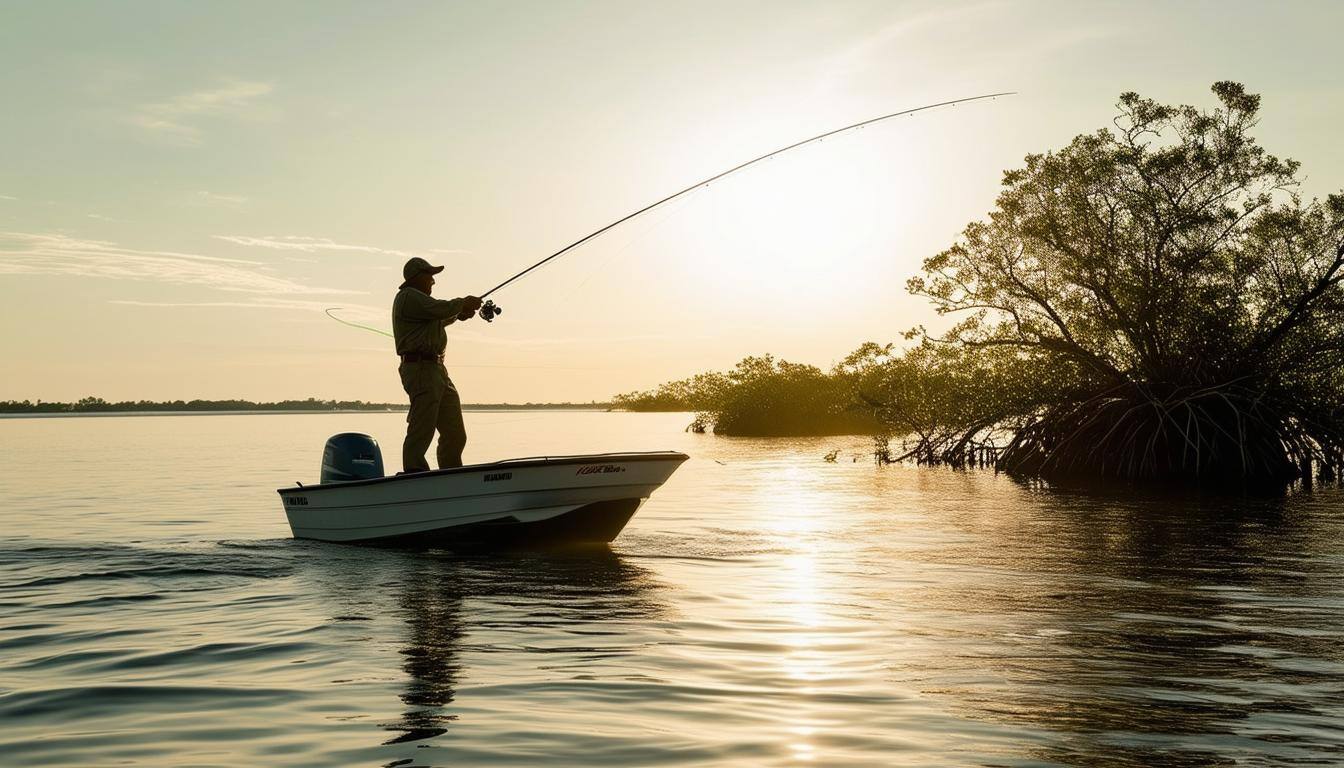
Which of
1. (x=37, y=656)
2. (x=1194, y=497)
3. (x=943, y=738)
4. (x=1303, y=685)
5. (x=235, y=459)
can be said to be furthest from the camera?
(x=235, y=459)

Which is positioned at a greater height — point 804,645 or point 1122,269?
point 1122,269

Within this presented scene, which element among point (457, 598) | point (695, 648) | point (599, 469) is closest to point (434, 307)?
point (599, 469)

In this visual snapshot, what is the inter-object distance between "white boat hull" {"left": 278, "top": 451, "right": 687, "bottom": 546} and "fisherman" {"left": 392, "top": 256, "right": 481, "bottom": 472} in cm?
41

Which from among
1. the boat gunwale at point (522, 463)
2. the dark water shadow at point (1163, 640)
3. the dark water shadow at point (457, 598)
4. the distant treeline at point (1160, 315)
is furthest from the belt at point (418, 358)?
the distant treeline at point (1160, 315)

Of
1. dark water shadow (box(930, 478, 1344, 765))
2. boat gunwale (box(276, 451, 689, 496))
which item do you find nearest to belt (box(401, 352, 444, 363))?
boat gunwale (box(276, 451, 689, 496))

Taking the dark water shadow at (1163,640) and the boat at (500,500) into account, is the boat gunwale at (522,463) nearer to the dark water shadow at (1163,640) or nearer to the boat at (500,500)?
the boat at (500,500)

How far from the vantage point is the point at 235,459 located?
40594 millimetres

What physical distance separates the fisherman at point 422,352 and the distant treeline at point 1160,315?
17.6 m

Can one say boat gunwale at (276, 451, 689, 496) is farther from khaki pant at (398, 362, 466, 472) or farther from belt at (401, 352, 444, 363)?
belt at (401, 352, 444, 363)

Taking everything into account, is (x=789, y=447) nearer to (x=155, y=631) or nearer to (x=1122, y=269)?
(x=1122, y=269)

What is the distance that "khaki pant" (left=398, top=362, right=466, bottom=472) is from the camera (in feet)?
40.3

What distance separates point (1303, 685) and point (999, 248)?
2325 cm

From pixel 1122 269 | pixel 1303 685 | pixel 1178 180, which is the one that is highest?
pixel 1178 180

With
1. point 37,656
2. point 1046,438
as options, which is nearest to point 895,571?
point 37,656
